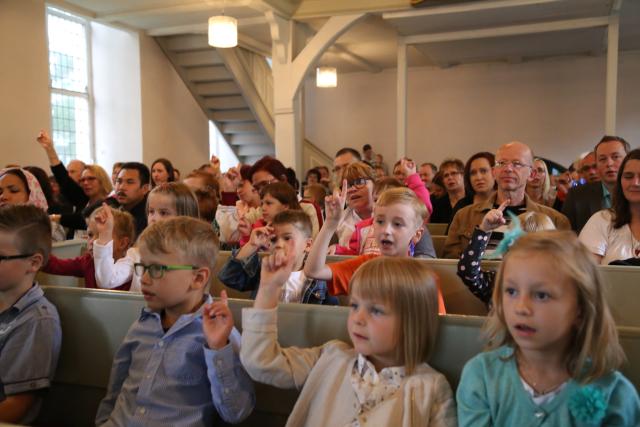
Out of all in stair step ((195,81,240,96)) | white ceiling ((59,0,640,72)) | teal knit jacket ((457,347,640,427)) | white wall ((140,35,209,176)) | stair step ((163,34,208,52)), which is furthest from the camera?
stair step ((195,81,240,96))

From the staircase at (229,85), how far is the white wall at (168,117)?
7.7 inches

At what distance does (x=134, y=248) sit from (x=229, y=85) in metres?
7.25

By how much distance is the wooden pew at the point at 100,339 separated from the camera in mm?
1805

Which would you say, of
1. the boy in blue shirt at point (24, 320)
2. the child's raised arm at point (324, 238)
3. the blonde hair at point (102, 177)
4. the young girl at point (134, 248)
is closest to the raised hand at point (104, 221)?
the young girl at point (134, 248)

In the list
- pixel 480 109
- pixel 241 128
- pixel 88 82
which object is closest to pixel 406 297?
pixel 88 82

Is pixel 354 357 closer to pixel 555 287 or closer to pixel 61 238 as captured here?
pixel 555 287

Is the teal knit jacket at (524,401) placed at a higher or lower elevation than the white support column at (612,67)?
lower

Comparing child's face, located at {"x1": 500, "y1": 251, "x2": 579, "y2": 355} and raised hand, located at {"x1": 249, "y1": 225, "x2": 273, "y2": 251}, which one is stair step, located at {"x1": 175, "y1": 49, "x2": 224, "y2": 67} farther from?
child's face, located at {"x1": 500, "y1": 251, "x2": 579, "y2": 355}

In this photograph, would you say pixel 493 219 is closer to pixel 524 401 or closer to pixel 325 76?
pixel 524 401

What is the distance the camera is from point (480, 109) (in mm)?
12039

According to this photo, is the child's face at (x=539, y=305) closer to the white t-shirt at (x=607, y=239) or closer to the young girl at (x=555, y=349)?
the young girl at (x=555, y=349)

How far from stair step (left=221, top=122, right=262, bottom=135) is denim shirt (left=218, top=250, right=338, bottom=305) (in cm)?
807

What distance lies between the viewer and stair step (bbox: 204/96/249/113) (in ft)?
32.1

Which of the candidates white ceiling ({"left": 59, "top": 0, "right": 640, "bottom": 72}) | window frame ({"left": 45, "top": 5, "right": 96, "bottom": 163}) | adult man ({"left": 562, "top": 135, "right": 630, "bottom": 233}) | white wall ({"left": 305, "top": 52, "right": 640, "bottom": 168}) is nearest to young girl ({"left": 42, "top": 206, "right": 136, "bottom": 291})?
adult man ({"left": 562, "top": 135, "right": 630, "bottom": 233})
